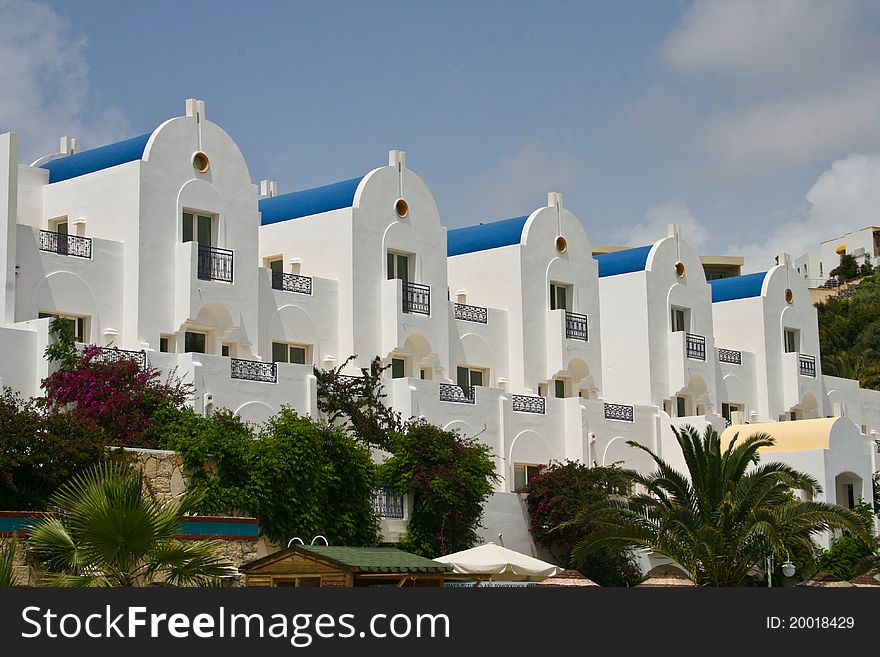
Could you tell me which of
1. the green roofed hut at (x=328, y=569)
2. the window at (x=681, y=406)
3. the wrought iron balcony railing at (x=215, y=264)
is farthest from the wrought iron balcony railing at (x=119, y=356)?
the window at (x=681, y=406)

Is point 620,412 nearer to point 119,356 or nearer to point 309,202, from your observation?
point 309,202

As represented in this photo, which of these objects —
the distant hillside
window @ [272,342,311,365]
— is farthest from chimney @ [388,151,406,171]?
the distant hillside

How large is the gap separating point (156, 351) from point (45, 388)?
4080mm

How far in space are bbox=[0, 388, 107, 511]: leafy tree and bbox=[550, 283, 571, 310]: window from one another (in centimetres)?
2357

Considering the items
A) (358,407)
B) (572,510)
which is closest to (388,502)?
(358,407)

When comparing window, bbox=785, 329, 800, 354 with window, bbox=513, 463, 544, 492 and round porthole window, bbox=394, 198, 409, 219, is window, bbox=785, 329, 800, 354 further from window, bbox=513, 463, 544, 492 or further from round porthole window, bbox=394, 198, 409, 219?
round porthole window, bbox=394, 198, 409, 219

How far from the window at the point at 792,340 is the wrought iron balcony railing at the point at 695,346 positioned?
22.2 feet

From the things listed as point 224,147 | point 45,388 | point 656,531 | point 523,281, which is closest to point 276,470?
point 45,388

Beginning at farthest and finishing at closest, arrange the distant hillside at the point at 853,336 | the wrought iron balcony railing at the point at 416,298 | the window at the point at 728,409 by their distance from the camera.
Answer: the distant hillside at the point at 853,336 → the window at the point at 728,409 → the wrought iron balcony railing at the point at 416,298

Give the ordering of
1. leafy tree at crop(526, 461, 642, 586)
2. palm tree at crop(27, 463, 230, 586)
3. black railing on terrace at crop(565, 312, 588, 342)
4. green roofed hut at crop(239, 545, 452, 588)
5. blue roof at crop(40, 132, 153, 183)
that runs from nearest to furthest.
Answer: palm tree at crop(27, 463, 230, 586) < green roofed hut at crop(239, 545, 452, 588) < blue roof at crop(40, 132, 153, 183) < leafy tree at crop(526, 461, 642, 586) < black railing on terrace at crop(565, 312, 588, 342)

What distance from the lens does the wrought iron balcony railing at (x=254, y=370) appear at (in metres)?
35.9

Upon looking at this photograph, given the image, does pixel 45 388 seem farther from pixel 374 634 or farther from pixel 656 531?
pixel 374 634

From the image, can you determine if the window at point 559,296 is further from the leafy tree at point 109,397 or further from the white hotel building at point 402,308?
the leafy tree at point 109,397

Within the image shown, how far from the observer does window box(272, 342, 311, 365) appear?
40.7 m
